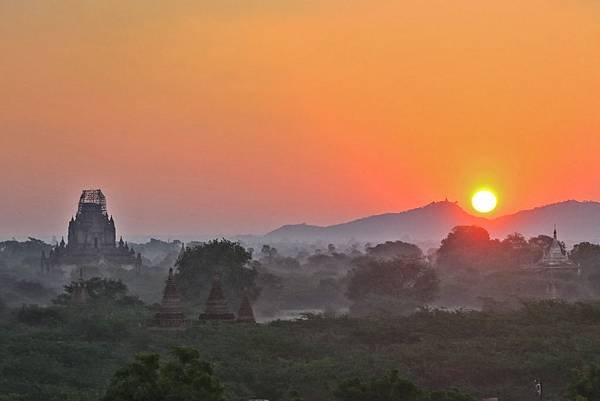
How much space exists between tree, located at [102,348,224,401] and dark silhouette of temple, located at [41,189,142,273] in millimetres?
94645

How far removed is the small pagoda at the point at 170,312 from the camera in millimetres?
60531

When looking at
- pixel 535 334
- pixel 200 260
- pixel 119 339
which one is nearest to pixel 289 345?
pixel 119 339

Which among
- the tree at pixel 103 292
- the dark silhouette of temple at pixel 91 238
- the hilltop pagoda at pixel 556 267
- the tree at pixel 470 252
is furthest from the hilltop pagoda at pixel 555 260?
the dark silhouette of temple at pixel 91 238

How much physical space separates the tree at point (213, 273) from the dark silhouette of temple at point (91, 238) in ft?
111

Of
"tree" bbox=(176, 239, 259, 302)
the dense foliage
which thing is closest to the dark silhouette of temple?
"tree" bbox=(176, 239, 259, 302)

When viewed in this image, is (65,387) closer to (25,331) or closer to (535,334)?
(25,331)

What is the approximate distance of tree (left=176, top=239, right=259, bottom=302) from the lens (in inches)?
3398

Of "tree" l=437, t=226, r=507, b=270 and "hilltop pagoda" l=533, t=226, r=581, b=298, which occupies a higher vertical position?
"tree" l=437, t=226, r=507, b=270

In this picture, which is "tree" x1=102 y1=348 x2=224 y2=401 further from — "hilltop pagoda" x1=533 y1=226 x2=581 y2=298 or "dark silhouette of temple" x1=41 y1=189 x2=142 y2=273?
"dark silhouette of temple" x1=41 y1=189 x2=142 y2=273

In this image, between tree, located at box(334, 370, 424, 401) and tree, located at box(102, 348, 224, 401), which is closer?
tree, located at box(102, 348, 224, 401)

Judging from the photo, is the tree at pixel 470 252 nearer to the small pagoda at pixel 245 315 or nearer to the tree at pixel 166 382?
the small pagoda at pixel 245 315

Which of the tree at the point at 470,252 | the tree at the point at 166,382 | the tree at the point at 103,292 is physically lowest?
the tree at the point at 166,382

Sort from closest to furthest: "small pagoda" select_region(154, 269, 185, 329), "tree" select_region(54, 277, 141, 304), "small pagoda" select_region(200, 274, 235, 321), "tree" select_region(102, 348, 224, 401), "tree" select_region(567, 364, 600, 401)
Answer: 1. "tree" select_region(102, 348, 224, 401)
2. "tree" select_region(567, 364, 600, 401)
3. "small pagoda" select_region(154, 269, 185, 329)
4. "small pagoda" select_region(200, 274, 235, 321)
5. "tree" select_region(54, 277, 141, 304)

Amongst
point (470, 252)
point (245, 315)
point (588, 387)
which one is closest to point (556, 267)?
point (470, 252)
